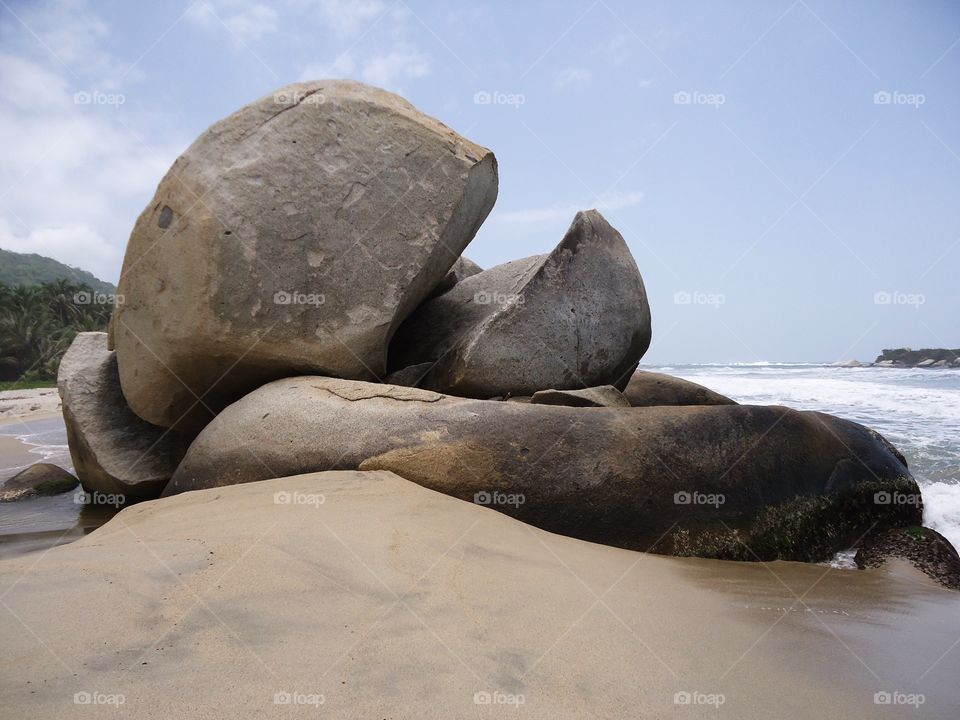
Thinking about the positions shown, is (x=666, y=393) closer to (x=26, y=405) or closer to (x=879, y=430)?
(x=879, y=430)

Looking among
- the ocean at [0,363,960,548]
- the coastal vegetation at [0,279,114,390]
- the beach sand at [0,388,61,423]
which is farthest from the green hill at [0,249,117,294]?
the ocean at [0,363,960,548]

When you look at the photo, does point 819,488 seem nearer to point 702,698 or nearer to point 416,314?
point 702,698

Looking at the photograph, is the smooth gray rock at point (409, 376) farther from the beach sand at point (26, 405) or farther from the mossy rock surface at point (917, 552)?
the beach sand at point (26, 405)

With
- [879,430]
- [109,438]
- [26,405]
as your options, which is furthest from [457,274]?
[26,405]

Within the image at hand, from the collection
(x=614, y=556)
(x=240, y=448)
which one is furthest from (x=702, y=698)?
(x=240, y=448)

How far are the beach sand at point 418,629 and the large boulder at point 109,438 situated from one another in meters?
2.40

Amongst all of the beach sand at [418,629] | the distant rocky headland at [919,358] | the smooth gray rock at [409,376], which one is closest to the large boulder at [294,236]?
the smooth gray rock at [409,376]

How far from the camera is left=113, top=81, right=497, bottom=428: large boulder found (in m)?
4.84

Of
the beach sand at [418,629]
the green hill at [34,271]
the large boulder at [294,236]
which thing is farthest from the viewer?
the green hill at [34,271]

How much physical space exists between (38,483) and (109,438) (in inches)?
55.0

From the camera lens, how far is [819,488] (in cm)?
414

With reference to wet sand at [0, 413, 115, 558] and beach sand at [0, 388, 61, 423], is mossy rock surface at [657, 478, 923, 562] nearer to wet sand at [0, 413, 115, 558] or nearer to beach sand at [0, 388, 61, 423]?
wet sand at [0, 413, 115, 558]

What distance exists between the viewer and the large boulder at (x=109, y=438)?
18.5 feet

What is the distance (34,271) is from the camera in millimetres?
76375
